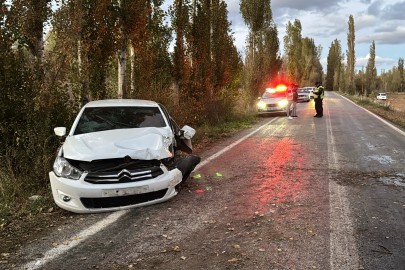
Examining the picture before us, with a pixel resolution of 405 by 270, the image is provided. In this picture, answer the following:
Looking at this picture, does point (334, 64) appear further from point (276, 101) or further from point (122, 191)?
point (122, 191)

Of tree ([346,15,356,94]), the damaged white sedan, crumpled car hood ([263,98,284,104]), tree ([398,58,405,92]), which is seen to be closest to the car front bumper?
the damaged white sedan

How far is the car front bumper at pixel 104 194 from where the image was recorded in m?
4.54

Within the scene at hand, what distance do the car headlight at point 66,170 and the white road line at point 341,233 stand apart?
3337 mm

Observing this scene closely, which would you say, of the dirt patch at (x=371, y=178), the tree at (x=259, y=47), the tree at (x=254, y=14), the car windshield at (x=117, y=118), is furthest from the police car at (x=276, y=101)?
the car windshield at (x=117, y=118)

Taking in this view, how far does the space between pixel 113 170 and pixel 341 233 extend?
9.97 ft

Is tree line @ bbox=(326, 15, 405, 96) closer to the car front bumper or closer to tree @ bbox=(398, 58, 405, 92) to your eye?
tree @ bbox=(398, 58, 405, 92)

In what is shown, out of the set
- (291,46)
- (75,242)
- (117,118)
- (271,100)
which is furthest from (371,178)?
(291,46)

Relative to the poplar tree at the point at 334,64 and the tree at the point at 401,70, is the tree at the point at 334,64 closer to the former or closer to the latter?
the poplar tree at the point at 334,64

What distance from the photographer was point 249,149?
10039 mm

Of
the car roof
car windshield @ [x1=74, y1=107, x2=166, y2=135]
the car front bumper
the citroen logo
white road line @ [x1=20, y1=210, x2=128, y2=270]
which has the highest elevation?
the car roof

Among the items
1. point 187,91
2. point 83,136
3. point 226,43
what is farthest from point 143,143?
point 226,43

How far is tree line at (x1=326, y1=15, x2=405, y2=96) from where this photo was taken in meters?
72.7

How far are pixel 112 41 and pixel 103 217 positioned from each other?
313 inches

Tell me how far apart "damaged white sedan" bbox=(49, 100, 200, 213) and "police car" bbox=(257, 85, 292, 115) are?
58.5 feet
